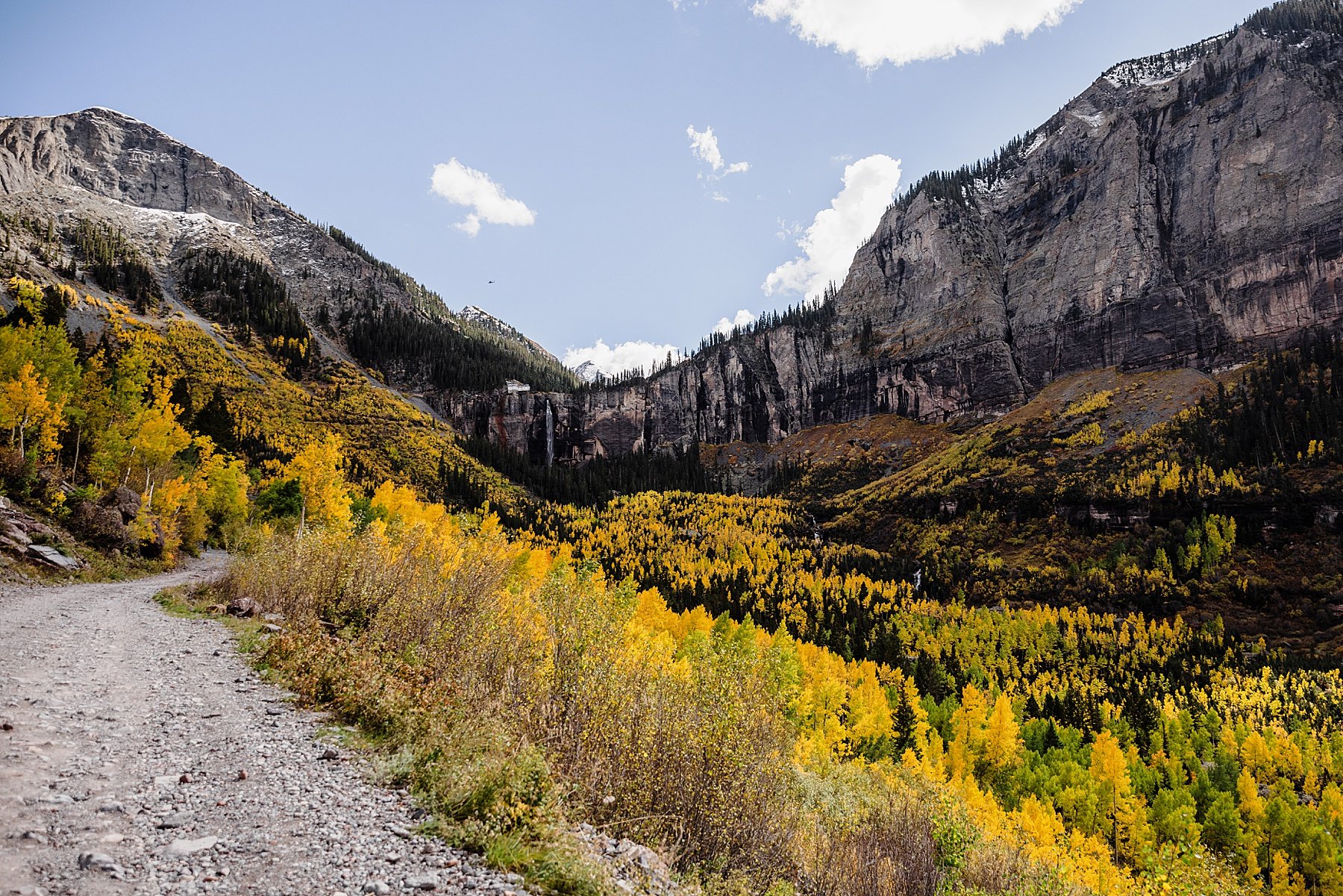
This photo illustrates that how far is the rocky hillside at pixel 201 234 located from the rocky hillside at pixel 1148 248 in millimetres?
25595

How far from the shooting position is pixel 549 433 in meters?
189

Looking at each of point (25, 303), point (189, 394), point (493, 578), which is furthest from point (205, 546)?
point (493, 578)

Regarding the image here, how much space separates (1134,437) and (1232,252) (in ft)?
201

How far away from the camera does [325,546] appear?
52.5 ft

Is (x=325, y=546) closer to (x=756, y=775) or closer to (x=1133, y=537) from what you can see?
(x=756, y=775)

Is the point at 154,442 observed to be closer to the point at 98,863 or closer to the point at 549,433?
the point at 98,863

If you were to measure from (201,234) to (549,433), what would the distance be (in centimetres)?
11421

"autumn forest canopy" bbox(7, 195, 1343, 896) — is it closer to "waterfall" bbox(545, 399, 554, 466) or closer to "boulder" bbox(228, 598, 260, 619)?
"boulder" bbox(228, 598, 260, 619)

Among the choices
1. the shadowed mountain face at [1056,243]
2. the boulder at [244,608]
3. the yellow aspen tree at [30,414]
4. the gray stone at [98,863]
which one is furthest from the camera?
the shadowed mountain face at [1056,243]

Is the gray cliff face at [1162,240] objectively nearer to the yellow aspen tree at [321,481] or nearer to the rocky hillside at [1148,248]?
the rocky hillside at [1148,248]

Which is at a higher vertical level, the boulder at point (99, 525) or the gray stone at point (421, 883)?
the boulder at point (99, 525)

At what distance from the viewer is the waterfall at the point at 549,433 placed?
188 metres

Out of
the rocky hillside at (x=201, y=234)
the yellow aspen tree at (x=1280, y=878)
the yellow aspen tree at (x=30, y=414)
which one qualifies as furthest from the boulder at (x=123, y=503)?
the rocky hillside at (x=201, y=234)

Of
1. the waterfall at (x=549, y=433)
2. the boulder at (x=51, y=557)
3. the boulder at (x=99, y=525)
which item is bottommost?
the boulder at (x=51, y=557)
